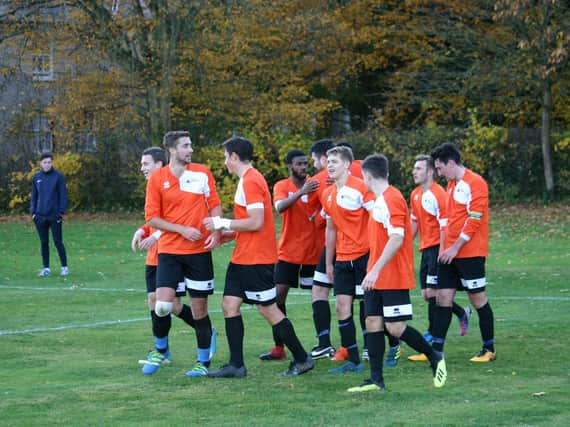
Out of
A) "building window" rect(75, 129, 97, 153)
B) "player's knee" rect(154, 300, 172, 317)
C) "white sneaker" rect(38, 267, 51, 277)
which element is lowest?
"white sneaker" rect(38, 267, 51, 277)

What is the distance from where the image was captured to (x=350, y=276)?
9.55 m

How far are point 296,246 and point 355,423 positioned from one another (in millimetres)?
3551

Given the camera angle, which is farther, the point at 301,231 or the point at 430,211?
the point at 301,231

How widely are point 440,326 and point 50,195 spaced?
1066 centimetres

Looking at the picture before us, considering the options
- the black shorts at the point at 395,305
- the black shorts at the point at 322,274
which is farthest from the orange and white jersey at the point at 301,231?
the black shorts at the point at 395,305

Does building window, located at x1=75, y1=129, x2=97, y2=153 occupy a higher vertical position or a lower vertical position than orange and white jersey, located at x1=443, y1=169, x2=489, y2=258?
higher

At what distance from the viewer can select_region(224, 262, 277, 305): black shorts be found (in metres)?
9.22

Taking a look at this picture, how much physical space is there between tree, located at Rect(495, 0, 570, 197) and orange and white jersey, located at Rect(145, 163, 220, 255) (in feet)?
67.5

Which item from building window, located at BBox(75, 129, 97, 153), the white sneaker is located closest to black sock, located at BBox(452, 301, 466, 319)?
the white sneaker

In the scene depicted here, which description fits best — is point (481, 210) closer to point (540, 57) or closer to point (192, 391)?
point (192, 391)

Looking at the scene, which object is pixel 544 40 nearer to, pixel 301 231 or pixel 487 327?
pixel 301 231

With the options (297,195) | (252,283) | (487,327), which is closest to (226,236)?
(252,283)

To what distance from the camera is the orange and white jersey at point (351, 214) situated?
940cm

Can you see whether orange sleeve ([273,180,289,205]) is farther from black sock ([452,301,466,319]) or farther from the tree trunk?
the tree trunk
